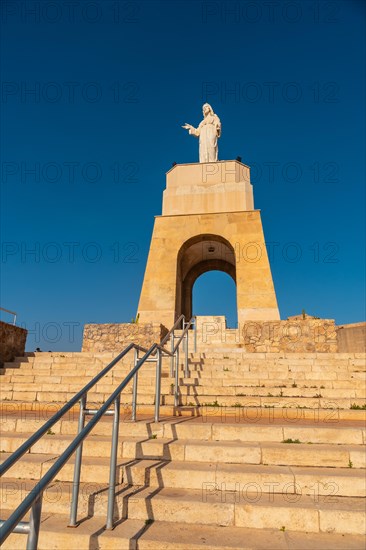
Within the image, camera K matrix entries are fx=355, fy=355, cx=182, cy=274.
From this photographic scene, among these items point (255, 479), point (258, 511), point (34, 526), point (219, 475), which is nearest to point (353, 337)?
point (255, 479)

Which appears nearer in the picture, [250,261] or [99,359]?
[99,359]

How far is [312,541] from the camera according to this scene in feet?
8.18

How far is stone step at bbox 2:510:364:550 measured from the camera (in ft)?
7.84

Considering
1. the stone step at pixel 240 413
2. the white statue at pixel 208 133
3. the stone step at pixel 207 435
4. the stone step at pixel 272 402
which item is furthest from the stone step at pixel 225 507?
the white statue at pixel 208 133

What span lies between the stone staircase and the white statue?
12.2 meters

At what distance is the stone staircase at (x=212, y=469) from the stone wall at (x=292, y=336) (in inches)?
152

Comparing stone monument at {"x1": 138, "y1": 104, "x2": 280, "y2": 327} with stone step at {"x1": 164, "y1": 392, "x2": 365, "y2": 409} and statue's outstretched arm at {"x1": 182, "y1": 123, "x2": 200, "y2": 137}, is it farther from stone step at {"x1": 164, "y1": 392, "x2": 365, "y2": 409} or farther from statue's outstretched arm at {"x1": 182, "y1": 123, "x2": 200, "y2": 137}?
stone step at {"x1": 164, "y1": 392, "x2": 365, "y2": 409}

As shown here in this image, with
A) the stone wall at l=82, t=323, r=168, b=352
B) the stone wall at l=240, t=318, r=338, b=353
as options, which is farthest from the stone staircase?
the stone wall at l=82, t=323, r=168, b=352

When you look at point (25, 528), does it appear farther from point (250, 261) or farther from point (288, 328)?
point (250, 261)

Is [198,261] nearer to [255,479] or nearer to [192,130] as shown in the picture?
[192,130]

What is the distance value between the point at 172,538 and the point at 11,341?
6562 mm

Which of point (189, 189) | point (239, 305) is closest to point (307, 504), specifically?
point (239, 305)

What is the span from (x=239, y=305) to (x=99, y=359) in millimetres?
6096

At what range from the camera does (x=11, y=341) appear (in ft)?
25.8
